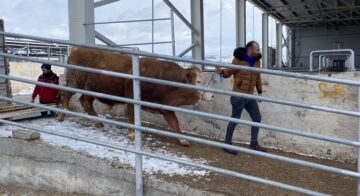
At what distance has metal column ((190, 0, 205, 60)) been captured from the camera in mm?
13391

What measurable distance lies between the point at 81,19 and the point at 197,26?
246 inches

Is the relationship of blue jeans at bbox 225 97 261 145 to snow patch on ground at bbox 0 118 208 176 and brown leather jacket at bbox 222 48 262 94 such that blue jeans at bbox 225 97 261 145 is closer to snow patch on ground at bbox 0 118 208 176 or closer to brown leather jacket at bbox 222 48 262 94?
brown leather jacket at bbox 222 48 262 94

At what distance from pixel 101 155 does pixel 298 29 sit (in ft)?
108

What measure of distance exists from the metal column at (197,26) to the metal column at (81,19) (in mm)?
5922

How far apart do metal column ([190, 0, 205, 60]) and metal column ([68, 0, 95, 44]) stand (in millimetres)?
5922

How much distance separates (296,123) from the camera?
20.1 ft

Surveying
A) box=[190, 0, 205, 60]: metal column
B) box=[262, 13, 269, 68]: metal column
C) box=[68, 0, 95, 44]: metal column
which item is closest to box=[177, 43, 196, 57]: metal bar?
box=[190, 0, 205, 60]: metal column

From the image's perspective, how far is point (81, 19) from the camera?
25.3 feet

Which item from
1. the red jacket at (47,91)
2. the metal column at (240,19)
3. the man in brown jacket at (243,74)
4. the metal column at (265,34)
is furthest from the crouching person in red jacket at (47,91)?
the metal column at (265,34)

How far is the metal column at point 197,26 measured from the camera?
1339 cm

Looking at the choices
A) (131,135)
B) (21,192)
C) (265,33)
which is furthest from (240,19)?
(21,192)

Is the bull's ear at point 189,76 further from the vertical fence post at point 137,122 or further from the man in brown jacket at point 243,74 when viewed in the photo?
the vertical fence post at point 137,122

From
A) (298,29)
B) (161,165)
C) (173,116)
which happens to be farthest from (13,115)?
(298,29)

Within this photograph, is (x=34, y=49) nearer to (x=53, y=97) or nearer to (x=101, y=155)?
(x=53, y=97)
